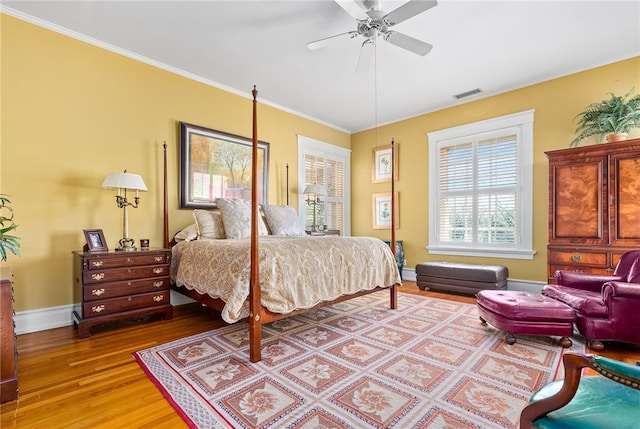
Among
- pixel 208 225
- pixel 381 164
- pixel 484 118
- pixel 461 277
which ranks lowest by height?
pixel 461 277

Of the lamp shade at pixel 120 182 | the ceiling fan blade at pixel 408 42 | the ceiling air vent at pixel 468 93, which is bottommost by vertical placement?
the lamp shade at pixel 120 182

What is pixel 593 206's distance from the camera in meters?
3.33

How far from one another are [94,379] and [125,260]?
125cm

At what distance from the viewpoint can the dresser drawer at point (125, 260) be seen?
9.11ft

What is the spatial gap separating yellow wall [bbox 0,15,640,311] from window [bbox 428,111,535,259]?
15 centimetres

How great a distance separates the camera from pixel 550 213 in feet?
11.9

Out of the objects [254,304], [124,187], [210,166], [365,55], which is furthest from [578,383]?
[210,166]

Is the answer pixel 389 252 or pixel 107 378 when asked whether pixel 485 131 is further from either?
pixel 107 378

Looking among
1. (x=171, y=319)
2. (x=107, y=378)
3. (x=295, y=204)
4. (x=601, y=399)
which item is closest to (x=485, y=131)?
(x=295, y=204)

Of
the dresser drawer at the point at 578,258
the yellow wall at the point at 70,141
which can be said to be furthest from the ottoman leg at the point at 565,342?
the yellow wall at the point at 70,141

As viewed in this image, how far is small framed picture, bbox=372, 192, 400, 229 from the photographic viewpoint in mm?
6059

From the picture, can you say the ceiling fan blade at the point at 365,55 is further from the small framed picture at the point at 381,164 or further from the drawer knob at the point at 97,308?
the drawer knob at the point at 97,308

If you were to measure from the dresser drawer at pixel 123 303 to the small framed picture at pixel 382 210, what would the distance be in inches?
167

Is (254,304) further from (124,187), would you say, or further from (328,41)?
(328,41)
